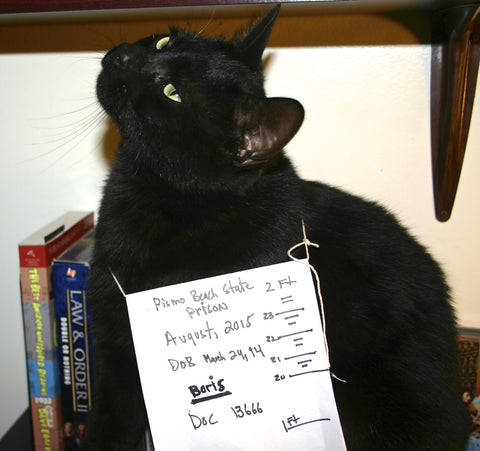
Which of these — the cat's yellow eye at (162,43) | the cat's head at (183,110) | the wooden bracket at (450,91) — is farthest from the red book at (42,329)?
the wooden bracket at (450,91)

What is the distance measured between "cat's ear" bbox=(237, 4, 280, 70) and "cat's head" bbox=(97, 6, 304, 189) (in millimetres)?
48

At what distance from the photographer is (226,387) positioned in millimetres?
709

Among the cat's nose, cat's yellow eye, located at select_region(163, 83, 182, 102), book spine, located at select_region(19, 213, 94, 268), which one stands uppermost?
the cat's nose

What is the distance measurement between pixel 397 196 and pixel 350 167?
0.44 feet

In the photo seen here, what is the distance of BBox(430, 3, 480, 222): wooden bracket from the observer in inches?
36.2

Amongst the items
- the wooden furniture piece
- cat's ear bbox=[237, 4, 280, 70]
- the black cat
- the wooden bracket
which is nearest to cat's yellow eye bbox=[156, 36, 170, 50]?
the black cat

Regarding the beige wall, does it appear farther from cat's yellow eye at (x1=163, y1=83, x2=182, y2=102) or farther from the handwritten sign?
the handwritten sign

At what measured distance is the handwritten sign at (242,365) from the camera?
0.70 metres

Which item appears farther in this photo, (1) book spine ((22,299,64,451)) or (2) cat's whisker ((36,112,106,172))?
(2) cat's whisker ((36,112,106,172))

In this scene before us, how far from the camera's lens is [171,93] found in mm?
774

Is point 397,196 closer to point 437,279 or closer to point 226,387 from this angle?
point 437,279

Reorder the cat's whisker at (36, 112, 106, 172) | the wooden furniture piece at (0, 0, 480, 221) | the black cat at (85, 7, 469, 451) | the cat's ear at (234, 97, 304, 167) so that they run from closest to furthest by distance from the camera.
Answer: the cat's ear at (234, 97, 304, 167)
the black cat at (85, 7, 469, 451)
the wooden furniture piece at (0, 0, 480, 221)
the cat's whisker at (36, 112, 106, 172)

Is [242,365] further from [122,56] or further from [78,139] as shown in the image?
[78,139]

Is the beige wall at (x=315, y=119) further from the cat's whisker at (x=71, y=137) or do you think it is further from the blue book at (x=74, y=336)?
the blue book at (x=74, y=336)
